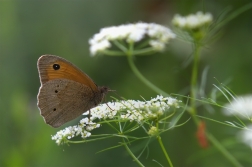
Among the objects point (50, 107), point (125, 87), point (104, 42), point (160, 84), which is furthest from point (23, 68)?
point (50, 107)

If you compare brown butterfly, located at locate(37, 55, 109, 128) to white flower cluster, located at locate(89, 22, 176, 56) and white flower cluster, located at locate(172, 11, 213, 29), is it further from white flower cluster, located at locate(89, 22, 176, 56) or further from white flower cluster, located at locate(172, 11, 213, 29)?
white flower cluster, located at locate(172, 11, 213, 29)

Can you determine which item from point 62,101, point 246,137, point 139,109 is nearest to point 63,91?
point 62,101

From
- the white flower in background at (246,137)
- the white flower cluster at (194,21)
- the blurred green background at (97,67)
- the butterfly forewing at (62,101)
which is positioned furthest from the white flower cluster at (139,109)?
the white flower in background at (246,137)

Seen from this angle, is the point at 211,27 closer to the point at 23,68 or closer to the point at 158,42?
the point at 158,42

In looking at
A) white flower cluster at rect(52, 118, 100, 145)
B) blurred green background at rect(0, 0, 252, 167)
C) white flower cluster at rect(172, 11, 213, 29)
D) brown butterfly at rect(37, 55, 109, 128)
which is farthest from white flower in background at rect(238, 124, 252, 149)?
white flower cluster at rect(52, 118, 100, 145)

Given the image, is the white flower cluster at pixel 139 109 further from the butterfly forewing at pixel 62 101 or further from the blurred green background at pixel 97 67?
the blurred green background at pixel 97 67

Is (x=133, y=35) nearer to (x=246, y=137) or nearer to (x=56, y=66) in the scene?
(x=56, y=66)
